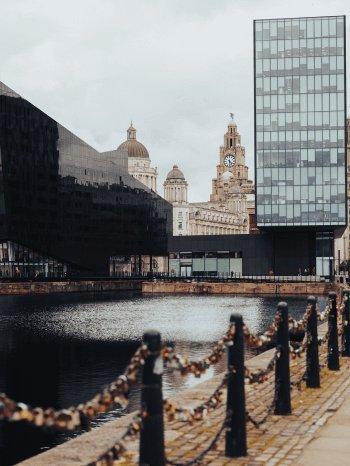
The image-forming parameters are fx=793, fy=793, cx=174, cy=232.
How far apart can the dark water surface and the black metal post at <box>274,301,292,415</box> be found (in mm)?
5897

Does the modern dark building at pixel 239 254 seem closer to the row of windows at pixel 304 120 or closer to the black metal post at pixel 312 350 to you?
the row of windows at pixel 304 120

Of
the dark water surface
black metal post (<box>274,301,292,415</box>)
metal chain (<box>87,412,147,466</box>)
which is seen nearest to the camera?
metal chain (<box>87,412,147,466</box>)

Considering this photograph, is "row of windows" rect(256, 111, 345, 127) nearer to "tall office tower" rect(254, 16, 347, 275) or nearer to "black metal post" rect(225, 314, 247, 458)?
"tall office tower" rect(254, 16, 347, 275)

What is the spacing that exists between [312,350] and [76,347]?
74.5ft

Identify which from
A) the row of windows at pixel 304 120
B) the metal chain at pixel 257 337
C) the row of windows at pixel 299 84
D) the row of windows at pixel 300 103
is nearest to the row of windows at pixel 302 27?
the row of windows at pixel 299 84

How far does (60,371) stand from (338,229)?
87.3 metres

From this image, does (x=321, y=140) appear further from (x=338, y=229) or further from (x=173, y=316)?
(x=173, y=316)

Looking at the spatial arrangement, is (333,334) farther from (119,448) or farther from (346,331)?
(119,448)

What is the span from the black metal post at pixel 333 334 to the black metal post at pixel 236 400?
6927mm

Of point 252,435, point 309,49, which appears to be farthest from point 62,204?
point 252,435

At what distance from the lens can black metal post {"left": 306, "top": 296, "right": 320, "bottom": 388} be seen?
1411 centimetres

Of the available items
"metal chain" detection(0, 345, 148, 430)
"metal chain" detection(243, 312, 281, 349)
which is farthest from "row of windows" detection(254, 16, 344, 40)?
"metal chain" detection(0, 345, 148, 430)

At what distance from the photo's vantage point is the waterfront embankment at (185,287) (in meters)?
97.6

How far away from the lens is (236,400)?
374 inches
